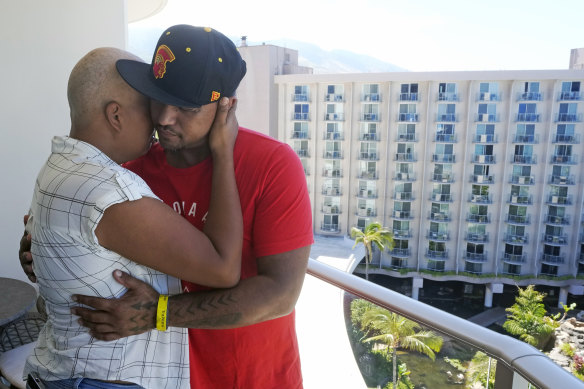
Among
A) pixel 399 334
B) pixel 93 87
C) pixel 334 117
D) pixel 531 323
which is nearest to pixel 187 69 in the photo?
pixel 93 87

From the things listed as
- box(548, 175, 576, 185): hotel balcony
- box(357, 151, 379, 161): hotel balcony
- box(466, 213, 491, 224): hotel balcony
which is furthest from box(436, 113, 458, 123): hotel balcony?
box(548, 175, 576, 185): hotel balcony

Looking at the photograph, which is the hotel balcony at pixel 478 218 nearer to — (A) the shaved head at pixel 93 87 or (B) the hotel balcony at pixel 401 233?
(B) the hotel balcony at pixel 401 233

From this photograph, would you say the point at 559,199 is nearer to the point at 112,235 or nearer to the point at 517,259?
the point at 517,259

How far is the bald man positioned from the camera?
781 mm

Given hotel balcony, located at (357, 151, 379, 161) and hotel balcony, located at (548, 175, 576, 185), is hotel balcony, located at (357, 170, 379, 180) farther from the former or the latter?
hotel balcony, located at (548, 175, 576, 185)

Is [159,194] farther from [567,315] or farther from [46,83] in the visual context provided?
[567,315]

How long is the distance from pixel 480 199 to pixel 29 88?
23478 mm

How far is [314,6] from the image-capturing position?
333 ft

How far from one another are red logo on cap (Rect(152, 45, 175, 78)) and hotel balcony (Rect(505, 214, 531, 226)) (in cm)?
2530

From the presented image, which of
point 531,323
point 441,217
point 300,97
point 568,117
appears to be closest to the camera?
point 531,323

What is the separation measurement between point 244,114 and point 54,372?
27.9m

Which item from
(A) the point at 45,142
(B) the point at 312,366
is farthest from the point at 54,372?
(A) the point at 45,142

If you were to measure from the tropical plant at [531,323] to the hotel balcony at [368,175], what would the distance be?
29.2ft

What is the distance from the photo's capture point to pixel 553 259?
77.5ft
